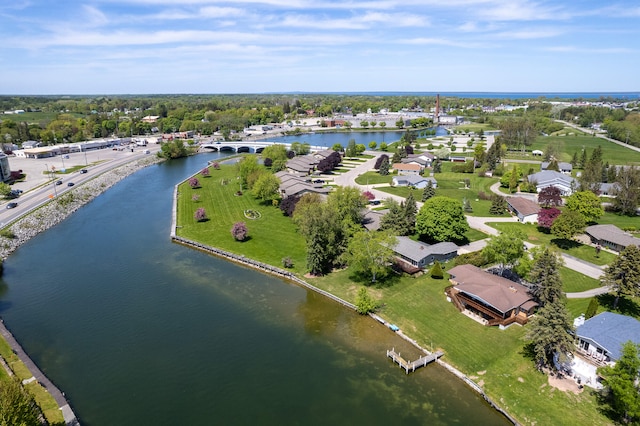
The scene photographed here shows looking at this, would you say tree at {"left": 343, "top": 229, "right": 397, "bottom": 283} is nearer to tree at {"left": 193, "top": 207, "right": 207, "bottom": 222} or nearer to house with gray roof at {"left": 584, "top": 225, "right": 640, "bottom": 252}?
tree at {"left": 193, "top": 207, "right": 207, "bottom": 222}

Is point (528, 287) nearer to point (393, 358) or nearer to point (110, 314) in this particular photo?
point (393, 358)

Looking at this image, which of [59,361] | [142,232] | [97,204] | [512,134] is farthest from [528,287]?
[512,134]

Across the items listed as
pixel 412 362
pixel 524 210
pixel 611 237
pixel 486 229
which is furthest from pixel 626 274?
pixel 524 210

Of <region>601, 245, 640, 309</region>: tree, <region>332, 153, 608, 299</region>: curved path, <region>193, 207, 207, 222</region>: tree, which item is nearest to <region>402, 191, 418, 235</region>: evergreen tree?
<region>332, 153, 608, 299</region>: curved path

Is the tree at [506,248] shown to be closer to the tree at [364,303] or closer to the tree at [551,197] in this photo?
A: the tree at [364,303]

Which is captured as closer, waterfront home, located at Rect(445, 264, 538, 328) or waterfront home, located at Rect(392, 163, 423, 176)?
waterfront home, located at Rect(445, 264, 538, 328)

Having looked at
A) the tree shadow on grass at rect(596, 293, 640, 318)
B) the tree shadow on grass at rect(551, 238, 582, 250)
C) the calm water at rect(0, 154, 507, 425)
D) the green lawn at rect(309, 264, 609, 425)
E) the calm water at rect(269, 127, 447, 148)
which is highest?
the tree shadow on grass at rect(551, 238, 582, 250)

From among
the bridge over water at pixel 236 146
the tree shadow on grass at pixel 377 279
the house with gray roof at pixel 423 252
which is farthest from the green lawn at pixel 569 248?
the bridge over water at pixel 236 146
